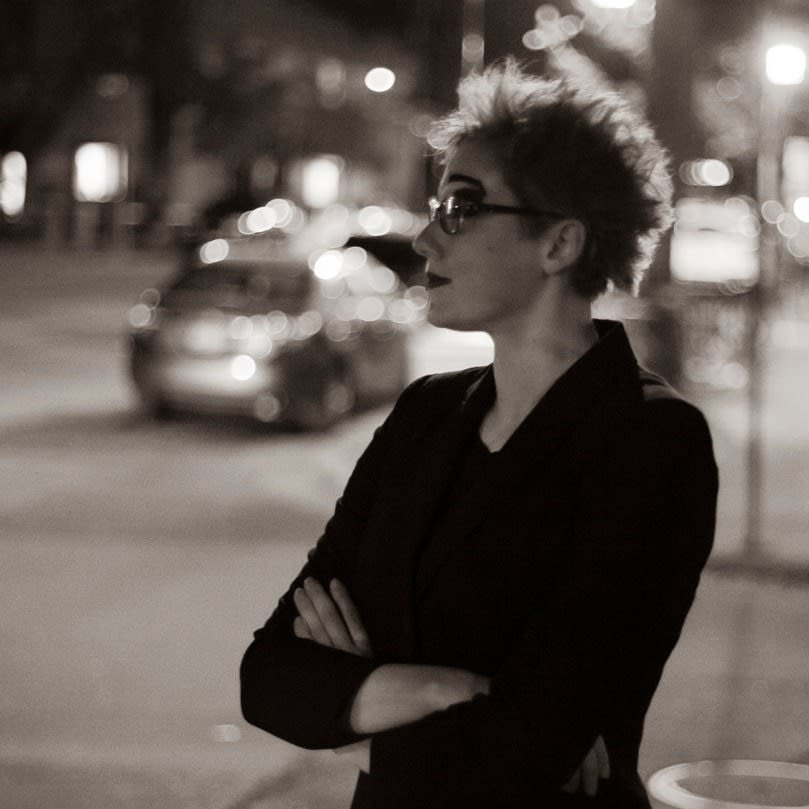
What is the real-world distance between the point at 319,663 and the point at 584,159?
2.65 ft

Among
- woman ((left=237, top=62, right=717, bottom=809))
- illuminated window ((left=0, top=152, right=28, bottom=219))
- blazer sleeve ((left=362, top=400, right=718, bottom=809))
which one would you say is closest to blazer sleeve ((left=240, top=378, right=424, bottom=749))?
woman ((left=237, top=62, right=717, bottom=809))

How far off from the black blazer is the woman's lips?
0.60 ft

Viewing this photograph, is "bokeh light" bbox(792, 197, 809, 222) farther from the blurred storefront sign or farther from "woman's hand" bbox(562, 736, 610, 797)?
"woman's hand" bbox(562, 736, 610, 797)

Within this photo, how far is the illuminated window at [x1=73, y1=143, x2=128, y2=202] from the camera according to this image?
5141 cm

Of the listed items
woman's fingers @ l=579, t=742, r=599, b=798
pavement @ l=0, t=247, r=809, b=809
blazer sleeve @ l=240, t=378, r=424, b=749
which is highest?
blazer sleeve @ l=240, t=378, r=424, b=749

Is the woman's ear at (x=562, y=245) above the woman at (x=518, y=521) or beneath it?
above

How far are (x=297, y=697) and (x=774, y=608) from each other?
6.25 m

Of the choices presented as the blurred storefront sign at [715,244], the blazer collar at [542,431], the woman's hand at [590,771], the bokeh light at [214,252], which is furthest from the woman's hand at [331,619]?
the blurred storefront sign at [715,244]

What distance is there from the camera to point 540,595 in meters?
2.13

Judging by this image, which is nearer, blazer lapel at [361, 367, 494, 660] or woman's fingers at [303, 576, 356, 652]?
blazer lapel at [361, 367, 494, 660]

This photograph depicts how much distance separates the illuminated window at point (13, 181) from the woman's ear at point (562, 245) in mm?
46496

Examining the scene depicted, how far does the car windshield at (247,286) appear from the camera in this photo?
14250mm


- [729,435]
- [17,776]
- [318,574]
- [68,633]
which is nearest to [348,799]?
[17,776]

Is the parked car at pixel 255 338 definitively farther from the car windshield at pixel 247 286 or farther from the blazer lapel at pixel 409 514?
the blazer lapel at pixel 409 514
